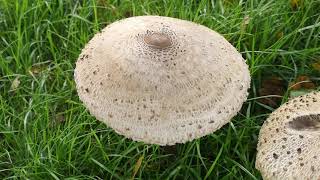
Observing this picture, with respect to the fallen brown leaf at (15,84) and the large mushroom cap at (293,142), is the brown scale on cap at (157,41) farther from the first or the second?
the fallen brown leaf at (15,84)

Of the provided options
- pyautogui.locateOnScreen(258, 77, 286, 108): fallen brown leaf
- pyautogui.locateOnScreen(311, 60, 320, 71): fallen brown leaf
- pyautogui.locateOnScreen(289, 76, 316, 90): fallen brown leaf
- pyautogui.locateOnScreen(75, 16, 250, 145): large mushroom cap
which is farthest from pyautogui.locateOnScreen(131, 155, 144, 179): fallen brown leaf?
pyautogui.locateOnScreen(311, 60, 320, 71): fallen brown leaf

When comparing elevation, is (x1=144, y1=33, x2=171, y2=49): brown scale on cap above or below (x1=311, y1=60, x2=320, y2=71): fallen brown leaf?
above

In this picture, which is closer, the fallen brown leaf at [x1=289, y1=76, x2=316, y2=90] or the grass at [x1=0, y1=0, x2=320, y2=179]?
the grass at [x1=0, y1=0, x2=320, y2=179]

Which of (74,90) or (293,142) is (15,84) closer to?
(74,90)

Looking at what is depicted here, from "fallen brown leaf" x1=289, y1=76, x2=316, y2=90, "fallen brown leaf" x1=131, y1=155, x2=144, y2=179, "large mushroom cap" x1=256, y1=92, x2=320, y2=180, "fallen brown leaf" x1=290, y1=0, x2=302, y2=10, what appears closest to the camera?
"large mushroom cap" x1=256, y1=92, x2=320, y2=180

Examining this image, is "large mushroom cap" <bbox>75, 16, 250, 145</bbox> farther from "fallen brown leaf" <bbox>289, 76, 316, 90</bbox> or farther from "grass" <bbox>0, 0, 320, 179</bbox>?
"fallen brown leaf" <bbox>289, 76, 316, 90</bbox>

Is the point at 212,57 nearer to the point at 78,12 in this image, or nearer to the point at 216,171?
the point at 216,171

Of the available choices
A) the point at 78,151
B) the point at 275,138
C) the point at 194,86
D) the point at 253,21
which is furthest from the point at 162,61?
the point at 253,21

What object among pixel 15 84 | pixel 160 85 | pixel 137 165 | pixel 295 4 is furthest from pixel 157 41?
pixel 295 4
